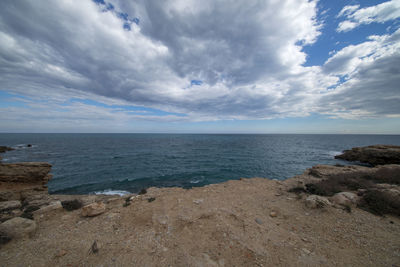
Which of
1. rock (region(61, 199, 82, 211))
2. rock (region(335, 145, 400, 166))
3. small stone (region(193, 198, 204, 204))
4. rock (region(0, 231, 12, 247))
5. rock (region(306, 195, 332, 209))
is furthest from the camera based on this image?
rock (region(335, 145, 400, 166))

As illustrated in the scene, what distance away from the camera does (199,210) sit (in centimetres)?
671

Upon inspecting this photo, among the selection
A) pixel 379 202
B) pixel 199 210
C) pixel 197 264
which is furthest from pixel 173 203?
pixel 379 202

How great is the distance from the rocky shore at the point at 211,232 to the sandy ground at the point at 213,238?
28mm

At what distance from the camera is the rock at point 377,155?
23.5 meters

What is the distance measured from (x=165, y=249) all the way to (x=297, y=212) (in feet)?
19.8

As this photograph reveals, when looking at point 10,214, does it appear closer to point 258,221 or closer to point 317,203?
point 258,221

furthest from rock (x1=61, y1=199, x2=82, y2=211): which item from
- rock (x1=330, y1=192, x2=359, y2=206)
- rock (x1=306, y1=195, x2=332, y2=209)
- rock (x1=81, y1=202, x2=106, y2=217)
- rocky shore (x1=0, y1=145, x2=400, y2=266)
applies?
rock (x1=330, y1=192, x2=359, y2=206)

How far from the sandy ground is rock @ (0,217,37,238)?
0.22 m

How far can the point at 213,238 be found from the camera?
16.0 ft

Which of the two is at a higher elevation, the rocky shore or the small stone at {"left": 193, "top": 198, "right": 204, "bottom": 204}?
the rocky shore

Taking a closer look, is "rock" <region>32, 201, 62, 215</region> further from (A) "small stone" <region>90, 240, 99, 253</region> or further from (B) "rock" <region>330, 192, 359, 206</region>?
(B) "rock" <region>330, 192, 359, 206</region>

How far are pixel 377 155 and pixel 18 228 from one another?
45.6m

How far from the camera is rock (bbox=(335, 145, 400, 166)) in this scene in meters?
23.5

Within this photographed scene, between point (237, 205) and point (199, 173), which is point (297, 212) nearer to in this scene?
point (237, 205)
